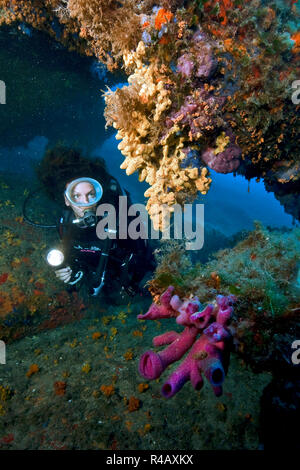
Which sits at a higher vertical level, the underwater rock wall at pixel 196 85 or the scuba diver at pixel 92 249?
the underwater rock wall at pixel 196 85

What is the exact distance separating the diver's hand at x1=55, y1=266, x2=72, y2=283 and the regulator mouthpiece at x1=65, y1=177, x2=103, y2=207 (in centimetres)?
167

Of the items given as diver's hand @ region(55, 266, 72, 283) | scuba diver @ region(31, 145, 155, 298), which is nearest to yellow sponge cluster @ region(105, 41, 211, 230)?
scuba diver @ region(31, 145, 155, 298)

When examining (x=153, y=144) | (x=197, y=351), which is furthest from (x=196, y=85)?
(x=197, y=351)

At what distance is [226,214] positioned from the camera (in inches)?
1122

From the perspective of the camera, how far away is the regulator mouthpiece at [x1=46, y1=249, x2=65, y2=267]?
5.39 meters

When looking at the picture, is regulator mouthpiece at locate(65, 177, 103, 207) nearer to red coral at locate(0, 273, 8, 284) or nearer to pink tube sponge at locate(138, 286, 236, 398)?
red coral at locate(0, 273, 8, 284)

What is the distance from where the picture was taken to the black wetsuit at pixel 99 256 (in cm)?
543

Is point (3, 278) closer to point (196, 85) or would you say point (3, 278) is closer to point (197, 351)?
point (197, 351)

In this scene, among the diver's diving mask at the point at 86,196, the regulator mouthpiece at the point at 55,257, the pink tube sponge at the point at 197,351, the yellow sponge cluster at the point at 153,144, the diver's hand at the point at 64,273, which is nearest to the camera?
the pink tube sponge at the point at 197,351

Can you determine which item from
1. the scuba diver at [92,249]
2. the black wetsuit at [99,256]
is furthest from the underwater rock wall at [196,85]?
the black wetsuit at [99,256]

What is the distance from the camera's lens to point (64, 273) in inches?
225

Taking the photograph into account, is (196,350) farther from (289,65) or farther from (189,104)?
(289,65)

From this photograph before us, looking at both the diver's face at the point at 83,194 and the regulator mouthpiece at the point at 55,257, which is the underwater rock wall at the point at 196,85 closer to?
the diver's face at the point at 83,194

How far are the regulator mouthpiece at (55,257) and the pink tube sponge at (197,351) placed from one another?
3683 mm
